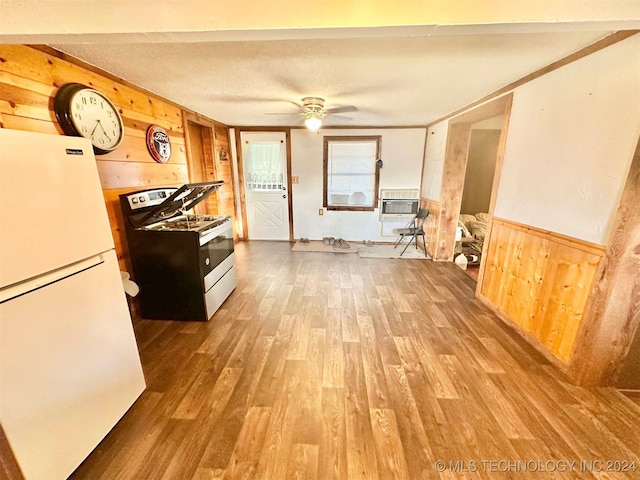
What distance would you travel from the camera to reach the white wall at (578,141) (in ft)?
4.86

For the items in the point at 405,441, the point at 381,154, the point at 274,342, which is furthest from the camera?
the point at 381,154

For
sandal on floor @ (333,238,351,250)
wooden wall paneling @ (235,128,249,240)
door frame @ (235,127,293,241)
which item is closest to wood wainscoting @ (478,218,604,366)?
sandal on floor @ (333,238,351,250)

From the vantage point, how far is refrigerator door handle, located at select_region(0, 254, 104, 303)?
3.04 feet

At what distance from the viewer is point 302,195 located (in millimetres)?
5051

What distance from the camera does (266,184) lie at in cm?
505

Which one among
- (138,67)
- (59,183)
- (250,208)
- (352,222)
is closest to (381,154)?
(352,222)

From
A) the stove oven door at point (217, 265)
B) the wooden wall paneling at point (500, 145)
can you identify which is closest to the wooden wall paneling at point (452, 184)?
the wooden wall paneling at point (500, 145)

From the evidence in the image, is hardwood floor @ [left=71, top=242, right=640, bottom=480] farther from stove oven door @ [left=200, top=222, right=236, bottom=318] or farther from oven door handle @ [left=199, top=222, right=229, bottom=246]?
oven door handle @ [left=199, top=222, right=229, bottom=246]

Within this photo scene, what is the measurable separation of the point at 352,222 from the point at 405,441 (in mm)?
4033

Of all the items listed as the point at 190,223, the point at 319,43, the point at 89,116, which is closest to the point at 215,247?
the point at 190,223

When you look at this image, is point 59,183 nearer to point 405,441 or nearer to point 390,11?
point 390,11

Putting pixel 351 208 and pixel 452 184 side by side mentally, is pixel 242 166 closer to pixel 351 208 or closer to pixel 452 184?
pixel 351 208

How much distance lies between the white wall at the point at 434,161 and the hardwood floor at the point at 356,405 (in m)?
2.33

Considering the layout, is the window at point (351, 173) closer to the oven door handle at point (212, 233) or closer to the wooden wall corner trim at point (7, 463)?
the oven door handle at point (212, 233)
